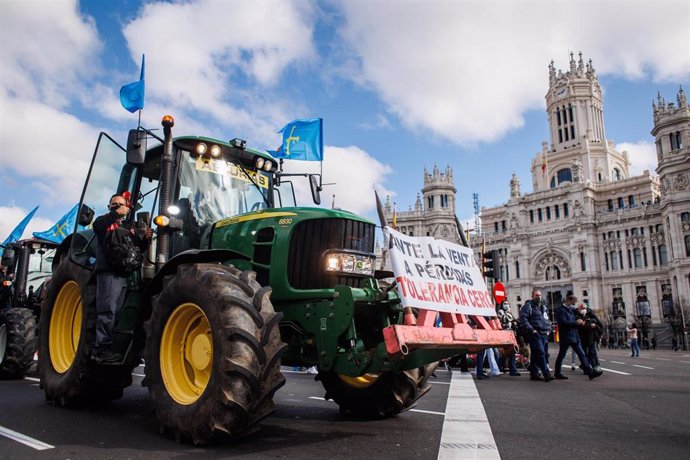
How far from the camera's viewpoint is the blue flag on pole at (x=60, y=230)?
1228 centimetres

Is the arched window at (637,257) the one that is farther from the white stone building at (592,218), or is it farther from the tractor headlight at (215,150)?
the tractor headlight at (215,150)

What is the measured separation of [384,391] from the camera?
19.4 feet

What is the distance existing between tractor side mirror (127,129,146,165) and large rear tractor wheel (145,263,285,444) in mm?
1338

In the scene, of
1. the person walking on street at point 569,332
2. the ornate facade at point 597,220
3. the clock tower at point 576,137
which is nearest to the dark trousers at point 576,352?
the person walking on street at point 569,332

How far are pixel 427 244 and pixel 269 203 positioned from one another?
2.50 meters

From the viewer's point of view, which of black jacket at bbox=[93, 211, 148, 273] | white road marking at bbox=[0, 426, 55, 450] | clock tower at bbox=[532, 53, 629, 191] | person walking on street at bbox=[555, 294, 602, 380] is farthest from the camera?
clock tower at bbox=[532, 53, 629, 191]

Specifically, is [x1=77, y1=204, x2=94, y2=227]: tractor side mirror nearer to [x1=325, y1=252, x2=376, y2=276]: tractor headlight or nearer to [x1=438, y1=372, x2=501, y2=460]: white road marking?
[x1=325, y1=252, x2=376, y2=276]: tractor headlight

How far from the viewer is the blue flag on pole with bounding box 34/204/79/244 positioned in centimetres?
1228

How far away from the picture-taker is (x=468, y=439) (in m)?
4.99

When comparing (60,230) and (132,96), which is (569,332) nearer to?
(132,96)

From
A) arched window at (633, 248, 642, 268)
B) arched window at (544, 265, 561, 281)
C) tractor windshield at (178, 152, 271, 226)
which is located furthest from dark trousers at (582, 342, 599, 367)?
arched window at (544, 265, 561, 281)

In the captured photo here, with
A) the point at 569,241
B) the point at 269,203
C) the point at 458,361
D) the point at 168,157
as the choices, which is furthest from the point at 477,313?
the point at 569,241

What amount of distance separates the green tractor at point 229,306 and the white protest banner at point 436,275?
215mm

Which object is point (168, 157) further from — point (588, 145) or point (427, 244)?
point (588, 145)
